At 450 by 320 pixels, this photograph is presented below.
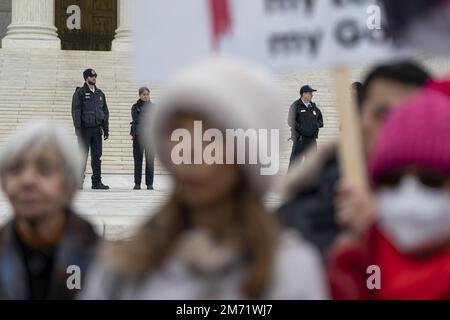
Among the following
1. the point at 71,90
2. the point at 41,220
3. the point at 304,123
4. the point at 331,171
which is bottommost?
the point at 41,220

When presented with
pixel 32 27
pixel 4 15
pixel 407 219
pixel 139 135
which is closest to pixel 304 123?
pixel 139 135

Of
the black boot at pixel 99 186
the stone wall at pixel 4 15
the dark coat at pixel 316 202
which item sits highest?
the stone wall at pixel 4 15

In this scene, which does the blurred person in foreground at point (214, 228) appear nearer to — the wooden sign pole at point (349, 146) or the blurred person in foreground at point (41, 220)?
the wooden sign pole at point (349, 146)

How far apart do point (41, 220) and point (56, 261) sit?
0.45 ft

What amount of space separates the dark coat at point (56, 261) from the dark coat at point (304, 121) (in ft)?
42.4

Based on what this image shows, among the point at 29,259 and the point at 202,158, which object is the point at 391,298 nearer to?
the point at 202,158

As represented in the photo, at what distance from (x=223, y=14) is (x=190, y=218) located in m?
0.93

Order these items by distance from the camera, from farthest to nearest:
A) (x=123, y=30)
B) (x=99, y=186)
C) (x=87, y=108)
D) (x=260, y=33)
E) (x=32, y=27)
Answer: (x=123, y=30)
(x=32, y=27)
(x=99, y=186)
(x=87, y=108)
(x=260, y=33)

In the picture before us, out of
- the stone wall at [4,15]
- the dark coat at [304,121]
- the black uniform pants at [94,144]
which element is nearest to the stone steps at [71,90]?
the dark coat at [304,121]

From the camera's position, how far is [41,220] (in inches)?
140

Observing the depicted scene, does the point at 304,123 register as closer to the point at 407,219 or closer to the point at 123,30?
the point at 407,219

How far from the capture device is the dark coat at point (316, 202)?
12.2 feet
